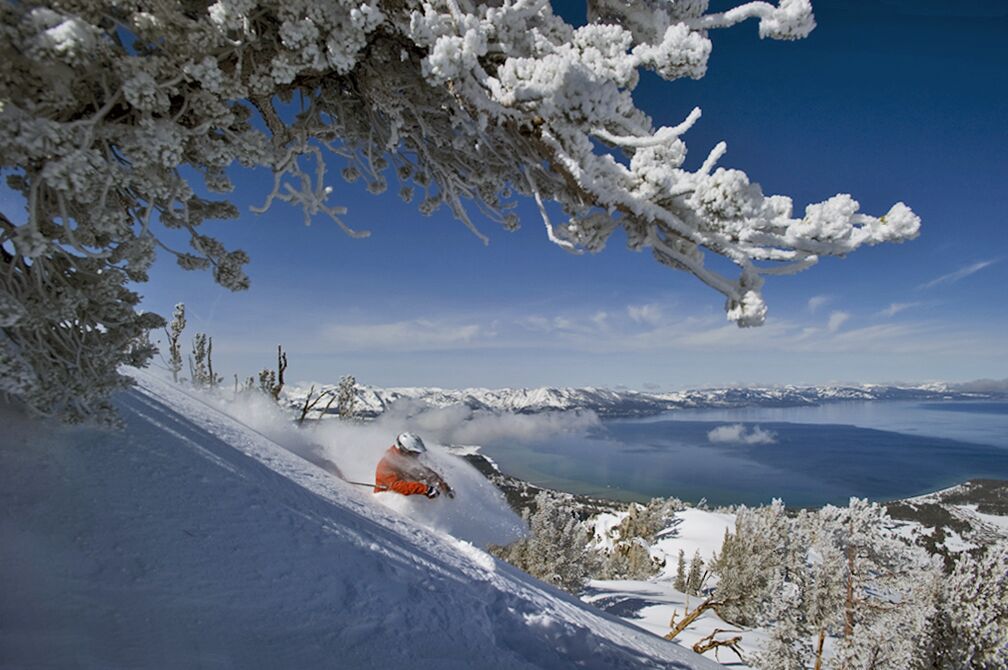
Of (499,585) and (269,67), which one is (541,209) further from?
(499,585)

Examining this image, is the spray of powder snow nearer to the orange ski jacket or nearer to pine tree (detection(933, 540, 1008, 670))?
the orange ski jacket

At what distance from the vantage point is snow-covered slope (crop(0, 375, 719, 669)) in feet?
7.65

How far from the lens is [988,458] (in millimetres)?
172750

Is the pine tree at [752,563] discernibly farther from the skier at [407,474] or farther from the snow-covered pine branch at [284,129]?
the snow-covered pine branch at [284,129]

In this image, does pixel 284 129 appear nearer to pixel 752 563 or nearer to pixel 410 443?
pixel 410 443

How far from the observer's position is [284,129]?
3.45 metres

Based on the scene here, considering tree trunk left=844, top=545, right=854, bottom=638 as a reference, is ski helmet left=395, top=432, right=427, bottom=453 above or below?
above

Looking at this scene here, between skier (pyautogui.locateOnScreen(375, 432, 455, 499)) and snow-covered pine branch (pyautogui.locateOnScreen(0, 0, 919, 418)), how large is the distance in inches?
156

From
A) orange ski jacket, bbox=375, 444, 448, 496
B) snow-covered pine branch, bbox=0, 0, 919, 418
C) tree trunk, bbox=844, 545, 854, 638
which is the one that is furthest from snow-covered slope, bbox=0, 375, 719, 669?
tree trunk, bbox=844, 545, 854, 638

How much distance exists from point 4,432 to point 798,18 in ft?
18.5

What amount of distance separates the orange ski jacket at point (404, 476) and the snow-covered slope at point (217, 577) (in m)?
1.87

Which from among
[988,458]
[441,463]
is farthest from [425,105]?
[988,458]

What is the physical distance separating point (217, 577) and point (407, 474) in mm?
4266

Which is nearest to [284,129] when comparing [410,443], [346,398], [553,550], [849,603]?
[410,443]
